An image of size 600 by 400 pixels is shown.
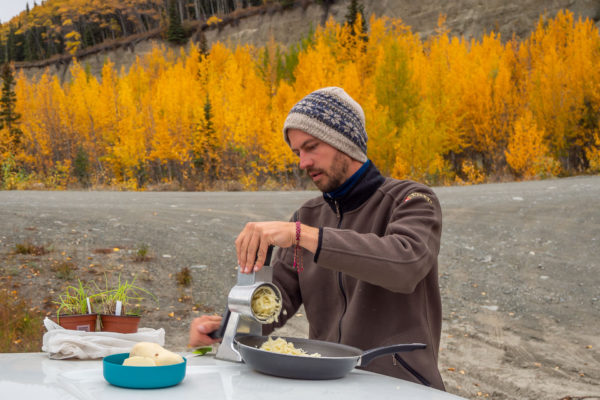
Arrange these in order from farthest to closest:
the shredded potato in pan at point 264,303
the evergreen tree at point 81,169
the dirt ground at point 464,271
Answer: the evergreen tree at point 81,169, the dirt ground at point 464,271, the shredded potato in pan at point 264,303

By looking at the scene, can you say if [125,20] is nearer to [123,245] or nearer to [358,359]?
[123,245]

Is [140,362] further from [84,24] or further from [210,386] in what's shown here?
[84,24]

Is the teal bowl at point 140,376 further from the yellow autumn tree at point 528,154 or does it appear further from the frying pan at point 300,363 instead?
the yellow autumn tree at point 528,154

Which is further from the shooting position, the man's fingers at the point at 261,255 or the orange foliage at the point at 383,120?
the orange foliage at the point at 383,120

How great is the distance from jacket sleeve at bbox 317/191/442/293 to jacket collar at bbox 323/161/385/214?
40 cm

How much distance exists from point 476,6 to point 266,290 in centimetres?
4182

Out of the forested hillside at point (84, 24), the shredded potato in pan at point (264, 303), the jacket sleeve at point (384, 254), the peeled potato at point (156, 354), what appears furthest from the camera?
the forested hillside at point (84, 24)

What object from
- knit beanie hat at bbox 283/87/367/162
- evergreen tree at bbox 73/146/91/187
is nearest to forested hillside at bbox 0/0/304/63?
evergreen tree at bbox 73/146/91/187

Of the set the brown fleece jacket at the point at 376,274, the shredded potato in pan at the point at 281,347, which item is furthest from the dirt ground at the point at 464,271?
the shredded potato in pan at the point at 281,347

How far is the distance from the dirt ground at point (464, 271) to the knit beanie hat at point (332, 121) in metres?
3.39

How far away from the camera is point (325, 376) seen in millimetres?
1241

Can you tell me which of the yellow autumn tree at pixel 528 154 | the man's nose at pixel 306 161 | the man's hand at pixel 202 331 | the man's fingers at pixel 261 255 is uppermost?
the man's nose at pixel 306 161

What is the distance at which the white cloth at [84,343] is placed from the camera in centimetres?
158

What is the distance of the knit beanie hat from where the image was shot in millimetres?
2010
